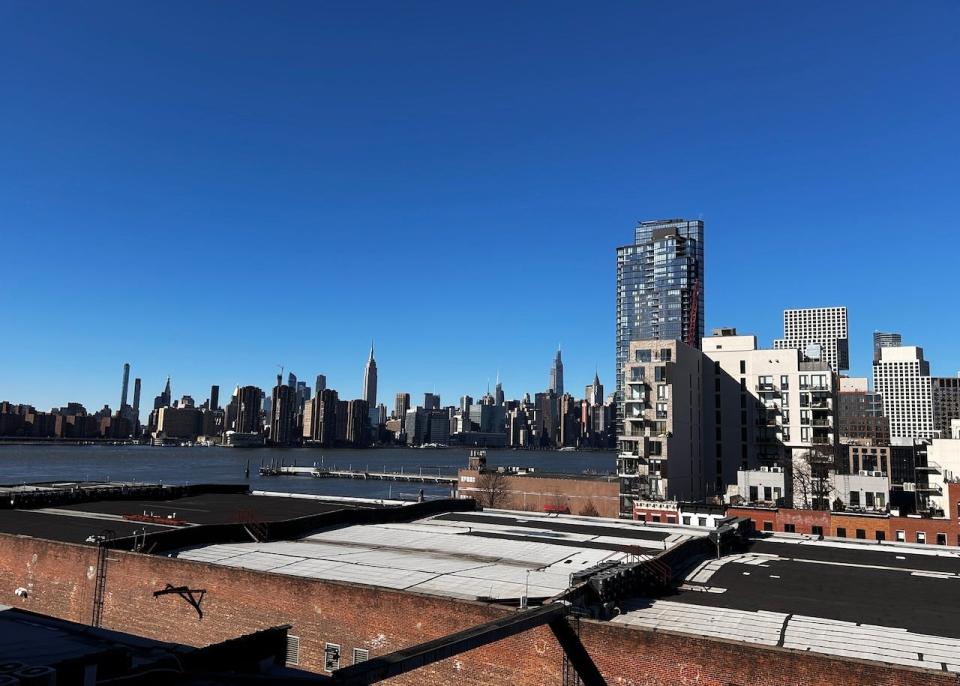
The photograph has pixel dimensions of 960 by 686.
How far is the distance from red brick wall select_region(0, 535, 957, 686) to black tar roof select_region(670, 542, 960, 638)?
7025 millimetres

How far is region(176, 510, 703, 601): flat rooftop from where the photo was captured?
3325 cm

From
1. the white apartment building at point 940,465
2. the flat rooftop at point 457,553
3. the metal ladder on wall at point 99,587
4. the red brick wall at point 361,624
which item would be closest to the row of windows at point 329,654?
the red brick wall at point 361,624

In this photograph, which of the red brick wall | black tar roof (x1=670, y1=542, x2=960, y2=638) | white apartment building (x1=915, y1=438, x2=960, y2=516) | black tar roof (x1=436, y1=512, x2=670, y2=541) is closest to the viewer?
the red brick wall

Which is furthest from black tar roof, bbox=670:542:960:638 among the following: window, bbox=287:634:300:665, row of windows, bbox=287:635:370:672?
window, bbox=287:634:300:665

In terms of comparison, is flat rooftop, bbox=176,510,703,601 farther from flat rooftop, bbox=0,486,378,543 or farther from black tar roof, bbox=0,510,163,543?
flat rooftop, bbox=0,486,378,543

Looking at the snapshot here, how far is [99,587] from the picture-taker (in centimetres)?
3625

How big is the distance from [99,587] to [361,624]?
635 inches

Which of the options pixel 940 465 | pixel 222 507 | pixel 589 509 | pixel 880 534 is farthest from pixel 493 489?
pixel 940 465

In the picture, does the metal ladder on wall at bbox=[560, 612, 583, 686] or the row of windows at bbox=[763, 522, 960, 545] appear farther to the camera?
the row of windows at bbox=[763, 522, 960, 545]

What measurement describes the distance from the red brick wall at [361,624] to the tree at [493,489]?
84.4m

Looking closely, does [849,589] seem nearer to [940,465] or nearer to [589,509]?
[589,509]

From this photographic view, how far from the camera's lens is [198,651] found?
1762 centimetres

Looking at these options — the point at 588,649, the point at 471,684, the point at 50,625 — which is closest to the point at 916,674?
the point at 588,649

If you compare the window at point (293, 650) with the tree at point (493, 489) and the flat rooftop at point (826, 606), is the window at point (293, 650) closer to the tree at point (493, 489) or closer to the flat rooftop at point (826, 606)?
the flat rooftop at point (826, 606)
